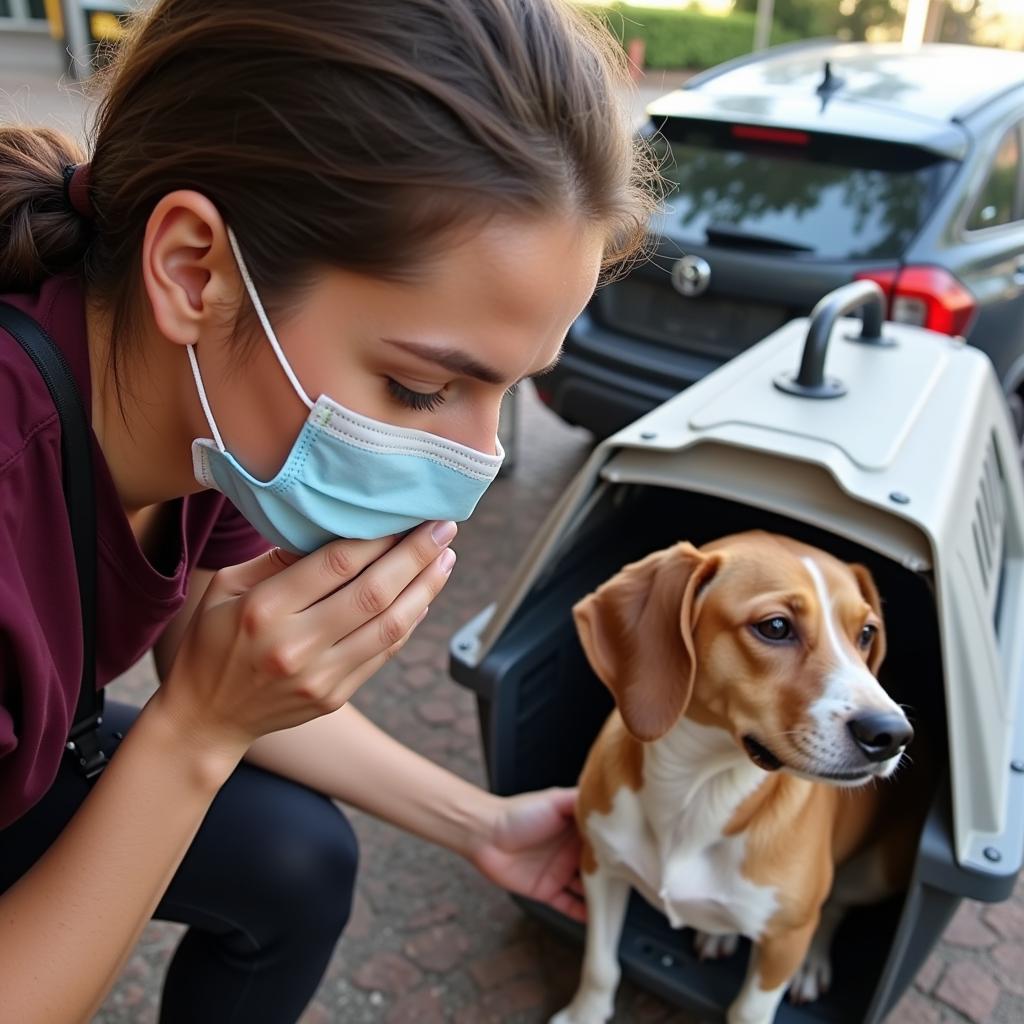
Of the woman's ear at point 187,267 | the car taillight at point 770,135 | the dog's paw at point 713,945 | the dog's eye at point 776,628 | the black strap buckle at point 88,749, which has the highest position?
the woman's ear at point 187,267

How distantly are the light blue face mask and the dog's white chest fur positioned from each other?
809 mm

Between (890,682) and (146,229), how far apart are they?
2014 mm

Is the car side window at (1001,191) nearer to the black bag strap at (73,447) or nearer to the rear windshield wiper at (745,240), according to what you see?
the rear windshield wiper at (745,240)

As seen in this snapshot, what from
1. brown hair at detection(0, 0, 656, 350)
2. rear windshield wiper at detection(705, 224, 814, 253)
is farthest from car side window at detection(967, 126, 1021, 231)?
brown hair at detection(0, 0, 656, 350)

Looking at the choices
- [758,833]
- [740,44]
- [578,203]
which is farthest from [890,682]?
[740,44]

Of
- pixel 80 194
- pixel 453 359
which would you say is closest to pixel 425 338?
pixel 453 359

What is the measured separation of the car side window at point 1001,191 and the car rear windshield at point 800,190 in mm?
267

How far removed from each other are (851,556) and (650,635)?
87 centimetres

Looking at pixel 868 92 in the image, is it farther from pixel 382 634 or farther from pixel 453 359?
pixel 382 634

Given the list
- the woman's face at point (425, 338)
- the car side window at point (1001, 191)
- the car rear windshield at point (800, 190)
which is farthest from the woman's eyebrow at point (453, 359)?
the car side window at point (1001, 191)

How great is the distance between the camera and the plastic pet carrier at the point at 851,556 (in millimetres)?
1647

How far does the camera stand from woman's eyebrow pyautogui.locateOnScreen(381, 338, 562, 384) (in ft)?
3.45

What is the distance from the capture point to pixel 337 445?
1.13 meters

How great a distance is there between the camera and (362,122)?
0.98 meters
